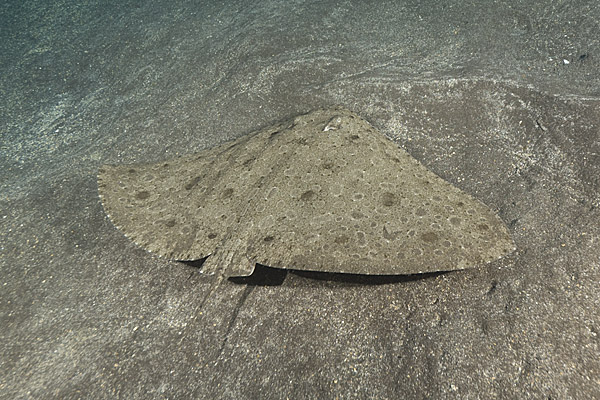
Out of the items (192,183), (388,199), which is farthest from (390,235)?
(192,183)

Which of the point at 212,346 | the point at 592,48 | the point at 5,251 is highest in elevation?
the point at 5,251

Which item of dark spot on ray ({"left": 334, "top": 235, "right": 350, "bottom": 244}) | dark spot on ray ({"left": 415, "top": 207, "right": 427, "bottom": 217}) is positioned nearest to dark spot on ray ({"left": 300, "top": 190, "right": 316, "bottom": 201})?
dark spot on ray ({"left": 334, "top": 235, "right": 350, "bottom": 244})

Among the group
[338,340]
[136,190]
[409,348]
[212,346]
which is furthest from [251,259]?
[136,190]

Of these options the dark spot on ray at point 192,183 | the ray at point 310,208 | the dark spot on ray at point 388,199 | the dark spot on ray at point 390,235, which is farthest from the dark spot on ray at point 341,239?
the dark spot on ray at point 192,183

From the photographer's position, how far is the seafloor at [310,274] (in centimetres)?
269

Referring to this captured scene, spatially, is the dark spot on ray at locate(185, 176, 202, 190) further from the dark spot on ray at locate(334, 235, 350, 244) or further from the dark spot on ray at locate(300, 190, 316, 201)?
the dark spot on ray at locate(334, 235, 350, 244)

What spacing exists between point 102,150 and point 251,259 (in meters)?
4.02

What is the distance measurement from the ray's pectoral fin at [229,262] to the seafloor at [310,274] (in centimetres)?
38

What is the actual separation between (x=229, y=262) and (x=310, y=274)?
78 cm

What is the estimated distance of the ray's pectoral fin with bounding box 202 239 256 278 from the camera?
2.96m

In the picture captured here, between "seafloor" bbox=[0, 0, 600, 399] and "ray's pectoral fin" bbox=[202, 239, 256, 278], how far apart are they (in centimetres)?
38

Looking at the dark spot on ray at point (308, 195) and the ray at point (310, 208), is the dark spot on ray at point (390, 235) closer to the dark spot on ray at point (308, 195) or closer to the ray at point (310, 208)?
the ray at point (310, 208)

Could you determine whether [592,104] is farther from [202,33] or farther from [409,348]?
[202,33]

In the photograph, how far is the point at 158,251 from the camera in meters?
3.24
